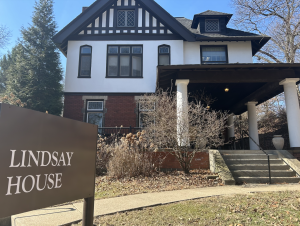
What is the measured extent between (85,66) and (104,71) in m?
1.27

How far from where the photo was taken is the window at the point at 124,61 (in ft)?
50.7

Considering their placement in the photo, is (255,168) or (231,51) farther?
(231,51)

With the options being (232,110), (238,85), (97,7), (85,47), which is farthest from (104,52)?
(232,110)

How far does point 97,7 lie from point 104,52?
9.17 feet

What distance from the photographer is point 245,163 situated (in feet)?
30.2

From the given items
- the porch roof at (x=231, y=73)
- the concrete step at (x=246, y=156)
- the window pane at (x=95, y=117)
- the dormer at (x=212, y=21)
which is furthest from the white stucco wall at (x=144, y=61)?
the concrete step at (x=246, y=156)

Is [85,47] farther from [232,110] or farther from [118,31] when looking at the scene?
[232,110]

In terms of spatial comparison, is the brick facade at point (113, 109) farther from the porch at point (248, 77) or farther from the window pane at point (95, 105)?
the porch at point (248, 77)

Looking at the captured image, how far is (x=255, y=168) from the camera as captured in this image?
28.8ft

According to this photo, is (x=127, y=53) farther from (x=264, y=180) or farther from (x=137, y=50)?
(x=264, y=180)

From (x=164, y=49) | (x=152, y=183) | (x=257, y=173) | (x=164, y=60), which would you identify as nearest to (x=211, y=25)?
(x=164, y=49)

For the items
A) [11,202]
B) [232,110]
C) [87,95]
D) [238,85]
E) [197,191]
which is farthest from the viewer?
[232,110]

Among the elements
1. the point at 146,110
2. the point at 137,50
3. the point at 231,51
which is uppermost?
the point at 137,50

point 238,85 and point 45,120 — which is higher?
point 238,85
